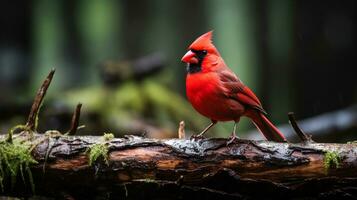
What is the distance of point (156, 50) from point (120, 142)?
7.71 m

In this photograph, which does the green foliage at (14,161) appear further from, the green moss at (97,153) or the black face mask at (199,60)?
the black face mask at (199,60)

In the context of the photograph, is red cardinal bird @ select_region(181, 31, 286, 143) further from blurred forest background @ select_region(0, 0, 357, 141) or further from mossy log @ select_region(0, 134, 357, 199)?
blurred forest background @ select_region(0, 0, 357, 141)

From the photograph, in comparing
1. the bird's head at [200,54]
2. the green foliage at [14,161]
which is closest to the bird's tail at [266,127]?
the bird's head at [200,54]

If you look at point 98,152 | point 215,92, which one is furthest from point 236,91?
point 98,152

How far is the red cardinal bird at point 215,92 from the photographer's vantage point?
370 centimetres

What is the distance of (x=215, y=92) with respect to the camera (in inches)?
146

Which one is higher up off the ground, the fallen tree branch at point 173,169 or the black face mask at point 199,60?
the black face mask at point 199,60

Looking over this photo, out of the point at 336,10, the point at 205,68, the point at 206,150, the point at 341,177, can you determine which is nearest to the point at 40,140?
the point at 206,150

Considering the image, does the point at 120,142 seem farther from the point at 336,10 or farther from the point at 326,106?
the point at 336,10

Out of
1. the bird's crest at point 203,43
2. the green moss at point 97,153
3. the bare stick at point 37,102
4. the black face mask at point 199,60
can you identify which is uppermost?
the bird's crest at point 203,43

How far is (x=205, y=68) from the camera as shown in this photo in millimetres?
3848

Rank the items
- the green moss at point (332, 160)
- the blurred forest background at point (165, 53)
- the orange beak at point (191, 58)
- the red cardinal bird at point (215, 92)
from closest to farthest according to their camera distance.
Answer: the green moss at point (332, 160) → the red cardinal bird at point (215, 92) → the orange beak at point (191, 58) → the blurred forest background at point (165, 53)

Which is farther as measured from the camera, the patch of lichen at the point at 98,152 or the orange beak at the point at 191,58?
the orange beak at the point at 191,58

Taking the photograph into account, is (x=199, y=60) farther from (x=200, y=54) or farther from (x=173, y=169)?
(x=173, y=169)
